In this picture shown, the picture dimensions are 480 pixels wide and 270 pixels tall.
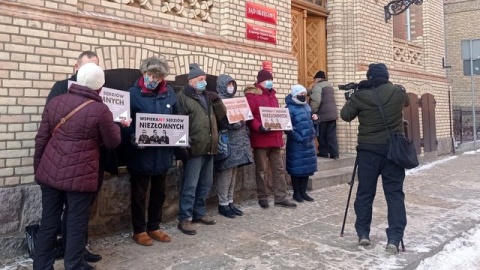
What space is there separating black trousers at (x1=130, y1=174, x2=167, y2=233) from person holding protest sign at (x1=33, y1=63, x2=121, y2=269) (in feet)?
3.18

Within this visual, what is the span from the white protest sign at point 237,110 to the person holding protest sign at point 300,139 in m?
0.90

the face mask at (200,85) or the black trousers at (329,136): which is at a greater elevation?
the face mask at (200,85)

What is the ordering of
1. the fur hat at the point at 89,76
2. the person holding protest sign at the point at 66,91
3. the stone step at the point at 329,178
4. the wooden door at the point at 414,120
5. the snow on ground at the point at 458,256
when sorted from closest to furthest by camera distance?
the fur hat at the point at 89,76, the person holding protest sign at the point at 66,91, the snow on ground at the point at 458,256, the stone step at the point at 329,178, the wooden door at the point at 414,120

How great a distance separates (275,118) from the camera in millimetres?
5945

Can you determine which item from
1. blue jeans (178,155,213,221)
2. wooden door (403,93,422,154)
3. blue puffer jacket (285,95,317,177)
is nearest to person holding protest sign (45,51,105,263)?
blue jeans (178,155,213,221)

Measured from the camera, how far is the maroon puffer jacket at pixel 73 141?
3293 mm

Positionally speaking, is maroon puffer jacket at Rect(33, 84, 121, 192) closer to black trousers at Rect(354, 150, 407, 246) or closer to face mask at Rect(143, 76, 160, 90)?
face mask at Rect(143, 76, 160, 90)

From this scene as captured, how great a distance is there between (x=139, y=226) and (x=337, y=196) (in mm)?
3530

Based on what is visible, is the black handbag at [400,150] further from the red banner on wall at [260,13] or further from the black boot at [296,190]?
the red banner on wall at [260,13]

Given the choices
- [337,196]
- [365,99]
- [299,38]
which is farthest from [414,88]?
[365,99]

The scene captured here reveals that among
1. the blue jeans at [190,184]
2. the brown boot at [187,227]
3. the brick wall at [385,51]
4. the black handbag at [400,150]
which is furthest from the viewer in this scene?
the brick wall at [385,51]

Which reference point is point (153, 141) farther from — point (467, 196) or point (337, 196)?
point (467, 196)

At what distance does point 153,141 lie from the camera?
435 cm

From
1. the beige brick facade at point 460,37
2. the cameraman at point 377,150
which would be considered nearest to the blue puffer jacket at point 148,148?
the cameraman at point 377,150
